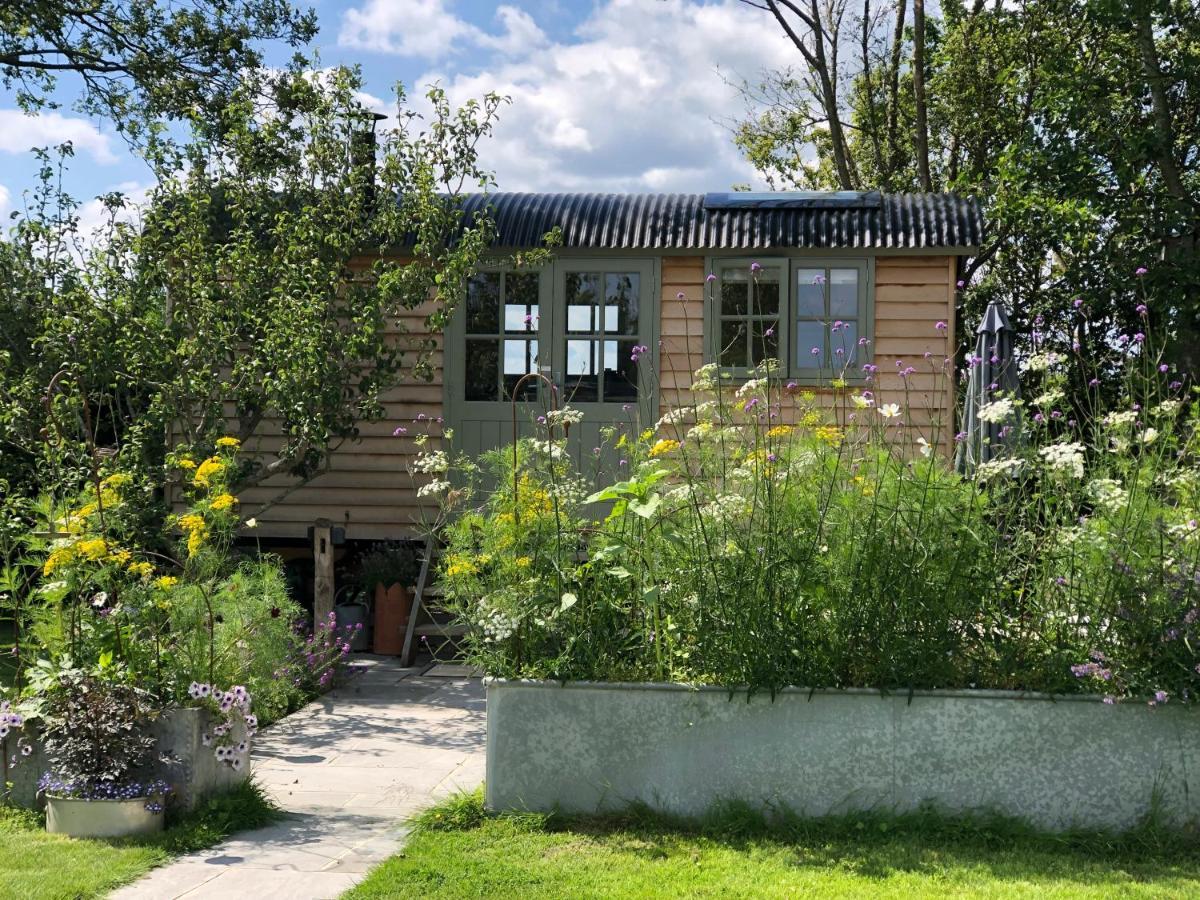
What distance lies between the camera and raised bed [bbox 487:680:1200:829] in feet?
13.9

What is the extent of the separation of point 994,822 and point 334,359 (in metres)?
5.39

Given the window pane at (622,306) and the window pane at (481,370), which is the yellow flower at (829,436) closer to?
the window pane at (622,306)

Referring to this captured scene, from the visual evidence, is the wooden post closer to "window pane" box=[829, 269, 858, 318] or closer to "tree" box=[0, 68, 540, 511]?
"tree" box=[0, 68, 540, 511]

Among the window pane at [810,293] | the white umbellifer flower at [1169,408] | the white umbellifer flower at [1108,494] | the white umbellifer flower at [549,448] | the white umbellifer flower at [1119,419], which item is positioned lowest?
the white umbellifer flower at [1108,494]

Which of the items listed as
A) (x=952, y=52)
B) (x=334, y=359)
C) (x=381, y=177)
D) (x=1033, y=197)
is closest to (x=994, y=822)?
(x=334, y=359)

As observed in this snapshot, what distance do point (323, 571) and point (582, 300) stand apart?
3.10m

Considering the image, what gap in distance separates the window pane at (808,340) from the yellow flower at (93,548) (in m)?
6.11

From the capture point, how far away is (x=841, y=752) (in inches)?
172

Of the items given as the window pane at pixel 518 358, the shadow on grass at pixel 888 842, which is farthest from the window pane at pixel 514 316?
the shadow on grass at pixel 888 842

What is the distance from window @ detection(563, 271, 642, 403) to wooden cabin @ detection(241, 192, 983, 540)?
0.5 inches

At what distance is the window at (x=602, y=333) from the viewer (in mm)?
9531

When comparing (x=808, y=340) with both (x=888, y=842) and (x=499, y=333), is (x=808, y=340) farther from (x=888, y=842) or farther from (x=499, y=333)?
(x=888, y=842)

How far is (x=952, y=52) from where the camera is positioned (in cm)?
1577

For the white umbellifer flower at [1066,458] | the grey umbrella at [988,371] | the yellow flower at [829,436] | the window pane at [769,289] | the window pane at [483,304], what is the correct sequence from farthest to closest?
the window pane at [483,304]
the window pane at [769,289]
the grey umbrella at [988,371]
the yellow flower at [829,436]
the white umbellifer flower at [1066,458]
